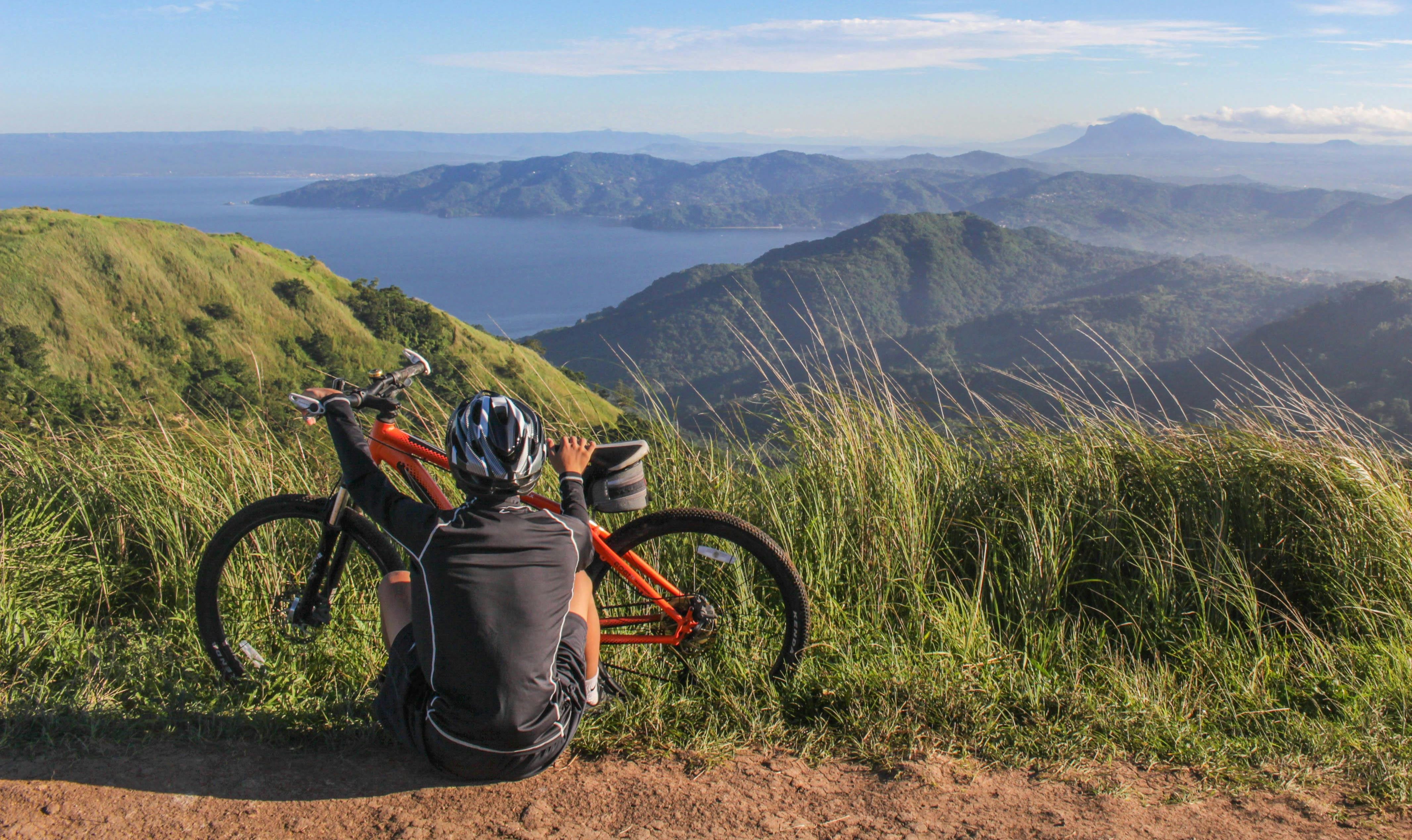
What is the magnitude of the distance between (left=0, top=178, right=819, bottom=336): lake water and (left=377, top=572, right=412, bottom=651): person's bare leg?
264 feet

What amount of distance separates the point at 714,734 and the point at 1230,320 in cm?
9148

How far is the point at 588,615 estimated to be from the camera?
2289mm

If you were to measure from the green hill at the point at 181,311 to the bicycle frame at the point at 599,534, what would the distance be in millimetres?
25115

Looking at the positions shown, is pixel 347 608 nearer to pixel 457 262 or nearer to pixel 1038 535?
pixel 1038 535

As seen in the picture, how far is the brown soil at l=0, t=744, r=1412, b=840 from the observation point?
2.02 m

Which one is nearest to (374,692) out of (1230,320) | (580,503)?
(580,503)

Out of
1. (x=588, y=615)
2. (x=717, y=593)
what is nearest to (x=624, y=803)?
(x=588, y=615)

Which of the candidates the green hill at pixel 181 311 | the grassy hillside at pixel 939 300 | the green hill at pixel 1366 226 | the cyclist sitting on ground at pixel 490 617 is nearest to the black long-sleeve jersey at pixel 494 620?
the cyclist sitting on ground at pixel 490 617

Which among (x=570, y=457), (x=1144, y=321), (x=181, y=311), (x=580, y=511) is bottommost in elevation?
(x=1144, y=321)

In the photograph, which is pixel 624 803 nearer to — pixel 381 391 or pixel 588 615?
pixel 588 615

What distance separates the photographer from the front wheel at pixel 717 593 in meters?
2.53

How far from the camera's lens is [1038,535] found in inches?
125

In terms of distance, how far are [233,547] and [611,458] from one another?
137 cm

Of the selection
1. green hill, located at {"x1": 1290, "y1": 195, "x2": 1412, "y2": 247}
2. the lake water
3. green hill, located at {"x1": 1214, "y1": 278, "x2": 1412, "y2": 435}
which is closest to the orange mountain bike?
green hill, located at {"x1": 1214, "y1": 278, "x2": 1412, "y2": 435}
